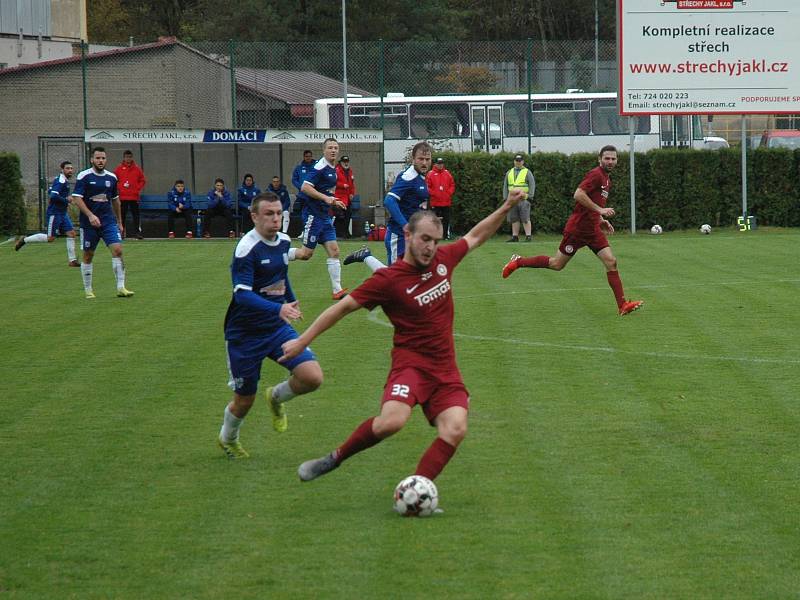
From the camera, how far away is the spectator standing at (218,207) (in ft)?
103

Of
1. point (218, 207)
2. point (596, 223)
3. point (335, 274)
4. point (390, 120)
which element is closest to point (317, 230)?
point (335, 274)

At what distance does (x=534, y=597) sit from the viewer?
18.9 feet

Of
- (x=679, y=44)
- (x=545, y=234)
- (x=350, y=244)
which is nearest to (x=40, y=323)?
(x=350, y=244)

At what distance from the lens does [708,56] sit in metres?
30.7

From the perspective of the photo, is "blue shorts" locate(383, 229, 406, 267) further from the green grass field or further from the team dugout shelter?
the team dugout shelter

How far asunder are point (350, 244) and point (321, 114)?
35.0 feet

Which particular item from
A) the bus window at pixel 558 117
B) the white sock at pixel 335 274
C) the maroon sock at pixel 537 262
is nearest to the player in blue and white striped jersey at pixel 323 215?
the white sock at pixel 335 274

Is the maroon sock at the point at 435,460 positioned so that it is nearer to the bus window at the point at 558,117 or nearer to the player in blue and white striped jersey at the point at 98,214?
the player in blue and white striped jersey at the point at 98,214

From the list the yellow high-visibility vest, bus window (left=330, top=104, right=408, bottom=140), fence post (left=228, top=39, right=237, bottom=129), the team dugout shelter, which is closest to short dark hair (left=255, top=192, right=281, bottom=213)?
the yellow high-visibility vest

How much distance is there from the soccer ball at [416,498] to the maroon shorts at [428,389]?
1.56ft

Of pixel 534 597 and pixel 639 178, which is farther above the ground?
pixel 639 178

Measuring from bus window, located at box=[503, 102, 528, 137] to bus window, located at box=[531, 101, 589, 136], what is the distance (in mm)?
412

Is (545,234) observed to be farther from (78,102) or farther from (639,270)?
(78,102)

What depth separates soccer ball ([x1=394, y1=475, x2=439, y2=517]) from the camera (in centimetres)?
698
